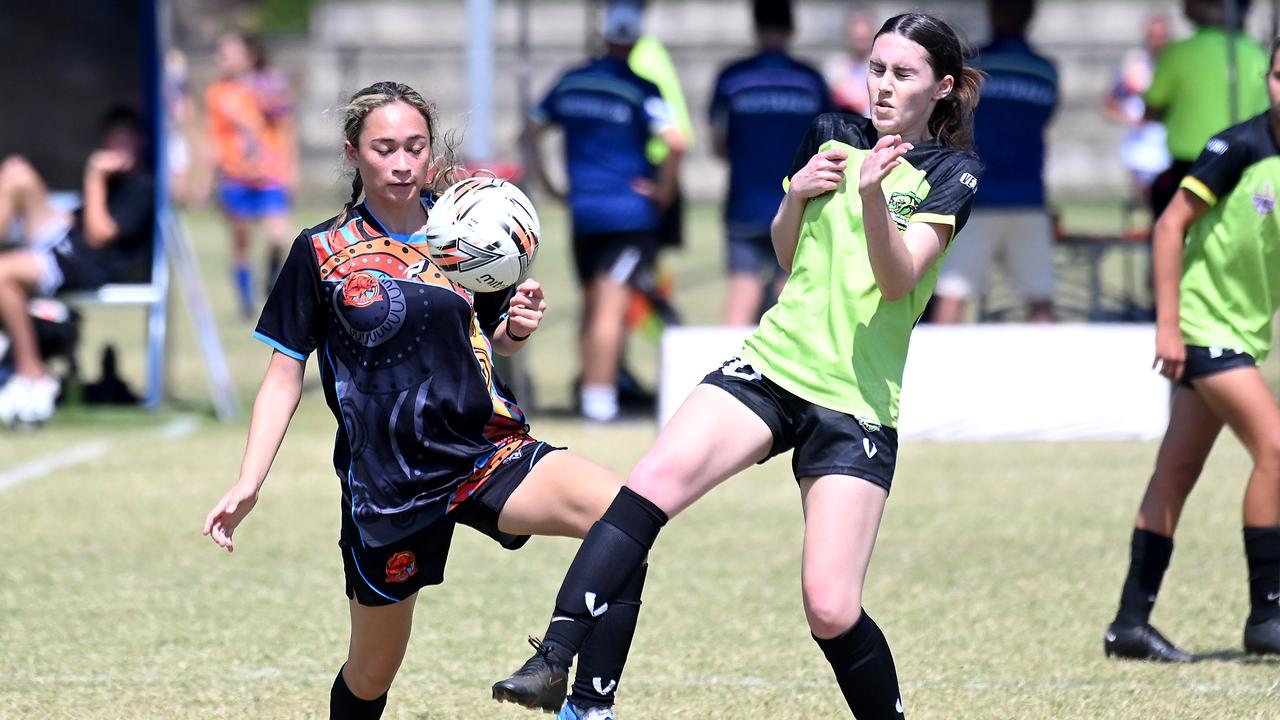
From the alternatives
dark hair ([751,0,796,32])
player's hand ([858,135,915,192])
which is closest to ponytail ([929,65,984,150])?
player's hand ([858,135,915,192])

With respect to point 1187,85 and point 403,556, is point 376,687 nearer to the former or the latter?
point 403,556

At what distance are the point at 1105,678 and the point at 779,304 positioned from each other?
1867 millimetres

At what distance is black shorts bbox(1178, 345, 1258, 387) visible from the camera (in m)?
5.29

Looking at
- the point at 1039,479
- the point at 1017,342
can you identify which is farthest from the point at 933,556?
the point at 1017,342

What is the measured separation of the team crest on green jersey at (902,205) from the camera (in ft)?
13.3

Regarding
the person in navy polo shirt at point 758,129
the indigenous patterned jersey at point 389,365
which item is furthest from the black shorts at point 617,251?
the indigenous patterned jersey at point 389,365

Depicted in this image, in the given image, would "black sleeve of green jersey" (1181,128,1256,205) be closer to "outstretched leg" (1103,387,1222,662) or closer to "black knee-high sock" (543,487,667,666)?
"outstretched leg" (1103,387,1222,662)

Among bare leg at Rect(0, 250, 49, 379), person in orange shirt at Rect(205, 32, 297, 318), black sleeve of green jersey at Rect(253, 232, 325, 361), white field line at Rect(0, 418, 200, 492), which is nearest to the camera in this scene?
black sleeve of green jersey at Rect(253, 232, 325, 361)

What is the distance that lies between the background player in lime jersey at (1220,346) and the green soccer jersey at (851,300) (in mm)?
1457

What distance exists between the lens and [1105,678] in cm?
525

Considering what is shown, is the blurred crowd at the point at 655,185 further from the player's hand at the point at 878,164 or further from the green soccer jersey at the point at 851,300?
the player's hand at the point at 878,164

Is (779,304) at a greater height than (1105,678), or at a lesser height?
greater

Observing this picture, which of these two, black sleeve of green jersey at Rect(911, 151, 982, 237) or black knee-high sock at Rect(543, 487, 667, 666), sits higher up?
black sleeve of green jersey at Rect(911, 151, 982, 237)

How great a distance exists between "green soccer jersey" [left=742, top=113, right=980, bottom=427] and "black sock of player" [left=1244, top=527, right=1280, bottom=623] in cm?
194
